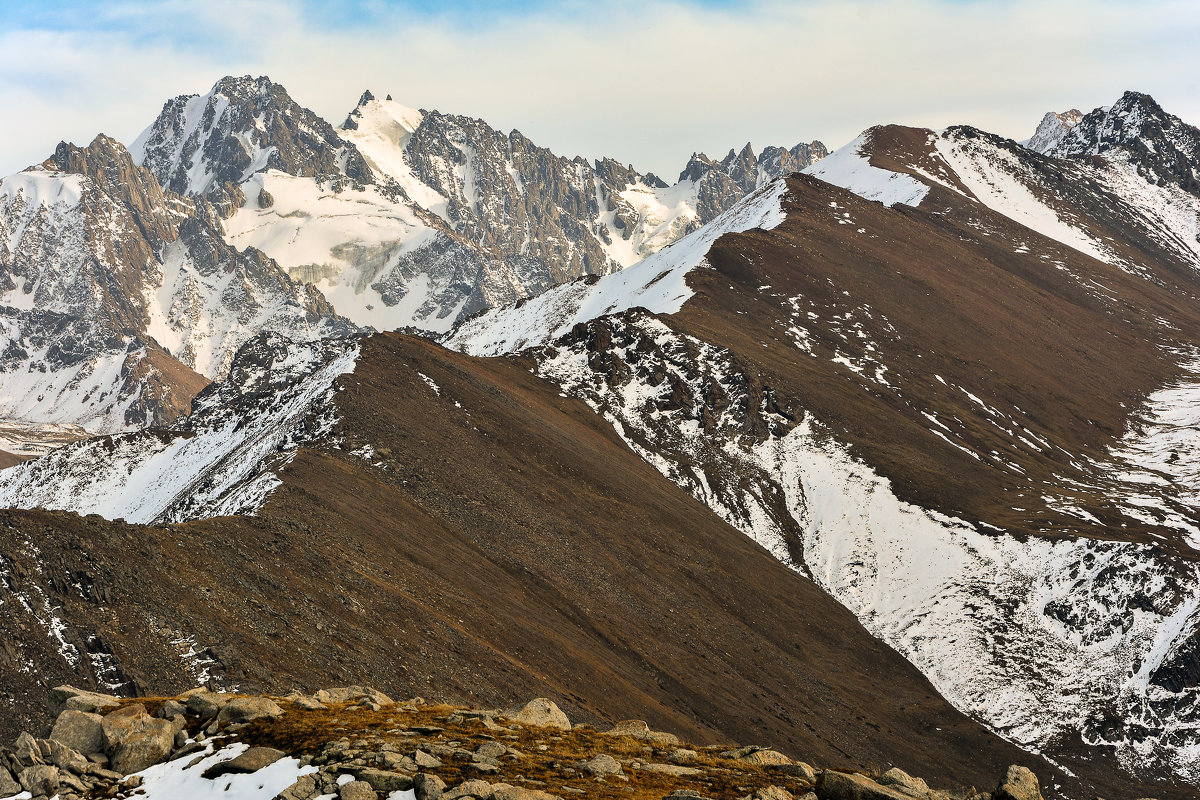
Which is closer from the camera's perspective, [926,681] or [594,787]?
[594,787]

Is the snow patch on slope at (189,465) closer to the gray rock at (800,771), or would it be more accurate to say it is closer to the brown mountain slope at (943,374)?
the brown mountain slope at (943,374)

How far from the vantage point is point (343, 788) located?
1018 inches

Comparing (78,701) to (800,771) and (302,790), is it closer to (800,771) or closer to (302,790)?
(302,790)

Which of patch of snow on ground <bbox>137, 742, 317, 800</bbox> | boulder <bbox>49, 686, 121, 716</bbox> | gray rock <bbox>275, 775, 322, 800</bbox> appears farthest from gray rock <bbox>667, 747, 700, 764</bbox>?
boulder <bbox>49, 686, 121, 716</bbox>

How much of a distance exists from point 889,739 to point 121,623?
61.3m

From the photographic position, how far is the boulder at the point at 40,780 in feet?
92.6

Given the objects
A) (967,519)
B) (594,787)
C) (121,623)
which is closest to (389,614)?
(121,623)

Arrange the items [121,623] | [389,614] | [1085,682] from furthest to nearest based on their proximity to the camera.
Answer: [1085,682]
[389,614]
[121,623]

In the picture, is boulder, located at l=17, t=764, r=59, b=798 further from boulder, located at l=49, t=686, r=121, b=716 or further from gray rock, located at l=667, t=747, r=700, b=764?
gray rock, located at l=667, t=747, r=700, b=764

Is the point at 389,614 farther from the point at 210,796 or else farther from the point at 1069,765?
the point at 1069,765

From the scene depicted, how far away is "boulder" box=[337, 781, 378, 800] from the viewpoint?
1009 inches

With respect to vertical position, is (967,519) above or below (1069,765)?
above

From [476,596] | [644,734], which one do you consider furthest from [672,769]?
[476,596]

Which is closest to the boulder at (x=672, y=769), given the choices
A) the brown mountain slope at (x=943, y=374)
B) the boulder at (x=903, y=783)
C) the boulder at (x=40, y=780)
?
the boulder at (x=903, y=783)
